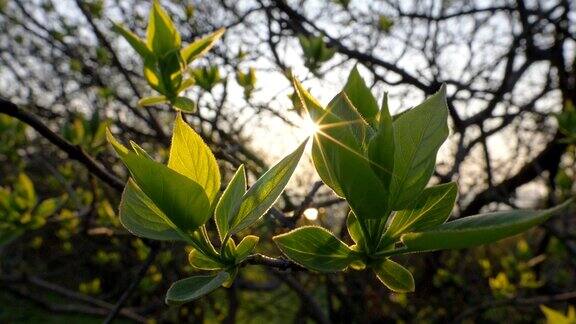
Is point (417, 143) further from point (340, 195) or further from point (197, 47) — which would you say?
point (197, 47)

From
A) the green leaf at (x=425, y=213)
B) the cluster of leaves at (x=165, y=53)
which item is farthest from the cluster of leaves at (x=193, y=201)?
the cluster of leaves at (x=165, y=53)

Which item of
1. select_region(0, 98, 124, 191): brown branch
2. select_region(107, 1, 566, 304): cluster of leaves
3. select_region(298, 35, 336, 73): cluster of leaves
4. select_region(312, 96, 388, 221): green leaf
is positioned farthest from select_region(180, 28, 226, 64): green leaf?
select_region(298, 35, 336, 73): cluster of leaves

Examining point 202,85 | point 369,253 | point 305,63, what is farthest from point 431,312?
point 369,253

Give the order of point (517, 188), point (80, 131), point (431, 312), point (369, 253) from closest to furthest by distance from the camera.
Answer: point (369, 253)
point (80, 131)
point (517, 188)
point (431, 312)

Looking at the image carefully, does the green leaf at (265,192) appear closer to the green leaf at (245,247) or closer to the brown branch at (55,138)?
the green leaf at (245,247)

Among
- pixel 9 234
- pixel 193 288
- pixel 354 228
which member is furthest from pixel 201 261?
pixel 9 234

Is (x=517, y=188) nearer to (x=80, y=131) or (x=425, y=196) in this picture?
(x=80, y=131)
